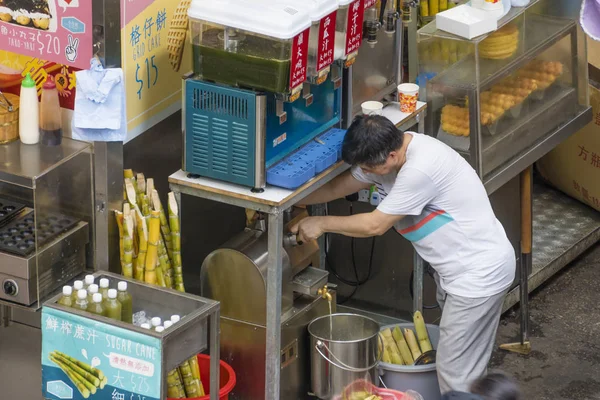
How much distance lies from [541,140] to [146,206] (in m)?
2.67

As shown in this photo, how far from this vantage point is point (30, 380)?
5953 millimetres

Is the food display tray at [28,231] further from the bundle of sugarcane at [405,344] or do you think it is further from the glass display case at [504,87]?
the glass display case at [504,87]

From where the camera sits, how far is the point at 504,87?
689 cm

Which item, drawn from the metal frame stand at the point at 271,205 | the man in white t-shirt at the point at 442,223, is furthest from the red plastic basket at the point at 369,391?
the metal frame stand at the point at 271,205

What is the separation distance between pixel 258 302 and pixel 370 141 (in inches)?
39.1

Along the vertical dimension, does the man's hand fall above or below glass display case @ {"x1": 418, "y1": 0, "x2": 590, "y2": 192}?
below

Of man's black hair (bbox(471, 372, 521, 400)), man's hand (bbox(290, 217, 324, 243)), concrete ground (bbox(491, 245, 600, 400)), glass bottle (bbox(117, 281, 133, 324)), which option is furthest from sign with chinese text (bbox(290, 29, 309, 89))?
concrete ground (bbox(491, 245, 600, 400))

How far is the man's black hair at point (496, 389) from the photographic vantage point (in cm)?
372

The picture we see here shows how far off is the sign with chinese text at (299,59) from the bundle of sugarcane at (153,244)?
→ 2.68 feet

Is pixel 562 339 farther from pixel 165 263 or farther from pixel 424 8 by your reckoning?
pixel 165 263

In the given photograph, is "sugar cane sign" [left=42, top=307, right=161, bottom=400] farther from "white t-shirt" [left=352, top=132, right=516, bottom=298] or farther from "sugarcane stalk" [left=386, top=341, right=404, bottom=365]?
"sugarcane stalk" [left=386, top=341, right=404, bottom=365]

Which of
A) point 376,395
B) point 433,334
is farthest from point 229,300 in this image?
point 433,334

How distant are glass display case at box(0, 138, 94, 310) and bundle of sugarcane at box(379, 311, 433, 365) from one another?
179cm

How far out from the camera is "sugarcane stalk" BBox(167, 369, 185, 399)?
18.1ft
